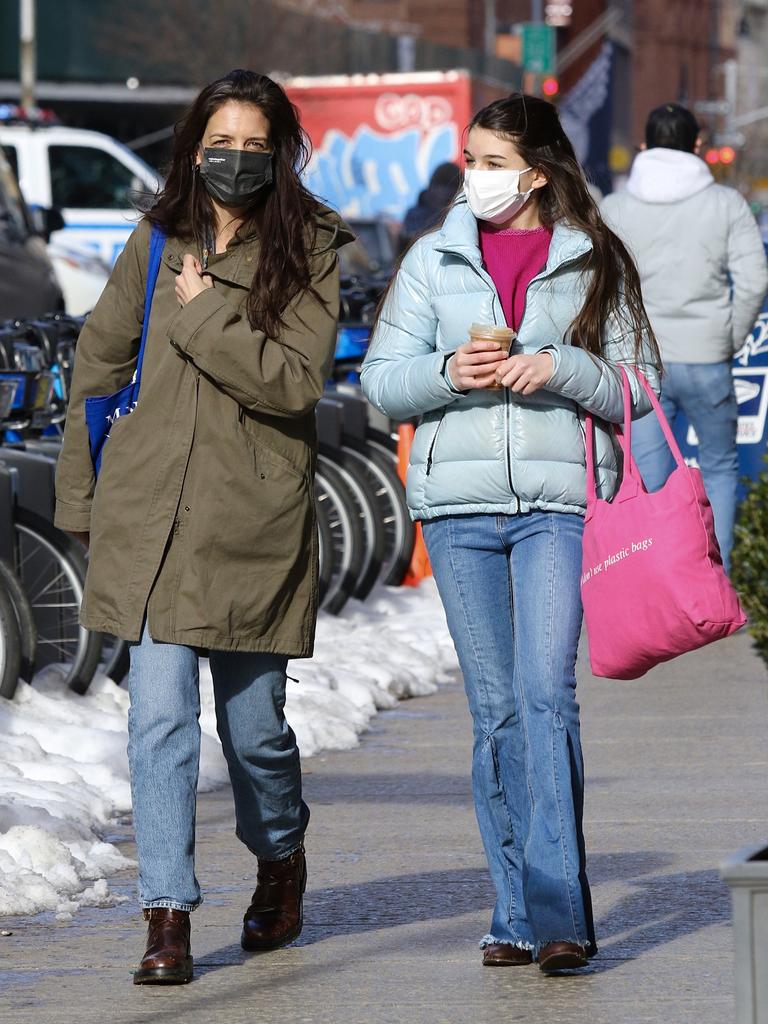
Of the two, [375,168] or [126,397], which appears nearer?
[126,397]

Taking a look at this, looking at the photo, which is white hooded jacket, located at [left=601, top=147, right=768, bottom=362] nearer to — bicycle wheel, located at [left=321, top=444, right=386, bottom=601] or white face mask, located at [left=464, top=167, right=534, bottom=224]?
bicycle wheel, located at [left=321, top=444, right=386, bottom=601]

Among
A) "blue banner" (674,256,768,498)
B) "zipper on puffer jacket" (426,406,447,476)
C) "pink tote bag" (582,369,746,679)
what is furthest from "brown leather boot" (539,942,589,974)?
"blue banner" (674,256,768,498)

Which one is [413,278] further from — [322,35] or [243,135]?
[322,35]

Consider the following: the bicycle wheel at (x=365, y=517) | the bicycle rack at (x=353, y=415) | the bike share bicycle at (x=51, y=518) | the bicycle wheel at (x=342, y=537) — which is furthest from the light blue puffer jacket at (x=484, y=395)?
the bicycle rack at (x=353, y=415)

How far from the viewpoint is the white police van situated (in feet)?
71.2

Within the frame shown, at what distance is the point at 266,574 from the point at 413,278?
0.73 m

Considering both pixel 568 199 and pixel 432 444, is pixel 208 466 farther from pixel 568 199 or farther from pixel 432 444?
pixel 568 199

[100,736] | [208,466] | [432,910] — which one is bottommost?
[100,736]

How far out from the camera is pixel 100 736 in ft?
22.8

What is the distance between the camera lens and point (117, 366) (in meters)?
4.76

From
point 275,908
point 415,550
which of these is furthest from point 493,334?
point 415,550

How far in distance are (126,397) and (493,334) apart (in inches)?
33.6

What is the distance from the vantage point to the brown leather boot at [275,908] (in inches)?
194

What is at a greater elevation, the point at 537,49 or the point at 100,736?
the point at 537,49
